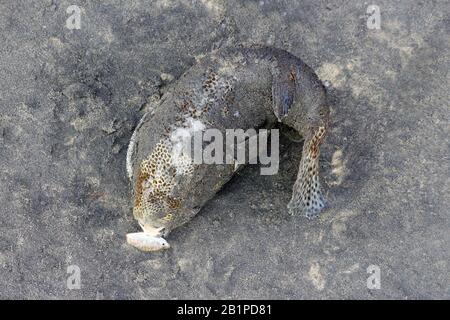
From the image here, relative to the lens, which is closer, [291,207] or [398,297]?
Answer: [291,207]

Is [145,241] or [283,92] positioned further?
[145,241]

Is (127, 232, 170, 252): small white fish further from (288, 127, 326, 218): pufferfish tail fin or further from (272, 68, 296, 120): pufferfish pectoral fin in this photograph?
(272, 68, 296, 120): pufferfish pectoral fin

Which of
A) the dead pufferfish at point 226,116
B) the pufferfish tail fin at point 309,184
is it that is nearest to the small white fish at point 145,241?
the dead pufferfish at point 226,116

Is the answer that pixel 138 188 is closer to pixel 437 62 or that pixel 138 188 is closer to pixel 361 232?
pixel 361 232

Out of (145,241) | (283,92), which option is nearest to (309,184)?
(283,92)

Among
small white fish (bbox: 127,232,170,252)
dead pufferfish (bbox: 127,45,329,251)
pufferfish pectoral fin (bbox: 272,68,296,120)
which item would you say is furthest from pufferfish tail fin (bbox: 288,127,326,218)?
small white fish (bbox: 127,232,170,252)

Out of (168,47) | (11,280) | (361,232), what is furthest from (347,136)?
(11,280)

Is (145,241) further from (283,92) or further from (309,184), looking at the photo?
(283,92)
